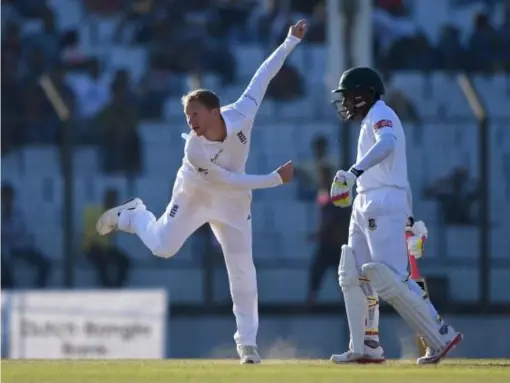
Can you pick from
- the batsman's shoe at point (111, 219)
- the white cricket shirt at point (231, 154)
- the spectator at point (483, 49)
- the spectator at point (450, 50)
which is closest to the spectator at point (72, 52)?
the spectator at point (450, 50)

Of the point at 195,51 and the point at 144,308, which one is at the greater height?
the point at 195,51

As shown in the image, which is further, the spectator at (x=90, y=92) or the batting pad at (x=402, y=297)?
the spectator at (x=90, y=92)

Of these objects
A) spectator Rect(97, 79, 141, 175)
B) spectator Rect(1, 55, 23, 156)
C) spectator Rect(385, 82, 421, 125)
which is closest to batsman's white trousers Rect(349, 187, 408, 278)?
spectator Rect(97, 79, 141, 175)

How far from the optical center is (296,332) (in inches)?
597

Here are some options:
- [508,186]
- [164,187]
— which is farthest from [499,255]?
[164,187]

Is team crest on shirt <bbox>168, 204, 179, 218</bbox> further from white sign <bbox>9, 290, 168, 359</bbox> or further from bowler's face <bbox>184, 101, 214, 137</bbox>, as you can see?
white sign <bbox>9, 290, 168, 359</bbox>

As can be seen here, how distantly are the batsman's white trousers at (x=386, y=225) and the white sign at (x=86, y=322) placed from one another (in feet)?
20.1

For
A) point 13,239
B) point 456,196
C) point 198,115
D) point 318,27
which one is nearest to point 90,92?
point 13,239

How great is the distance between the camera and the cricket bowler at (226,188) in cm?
902

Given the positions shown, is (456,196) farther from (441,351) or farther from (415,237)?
(441,351)

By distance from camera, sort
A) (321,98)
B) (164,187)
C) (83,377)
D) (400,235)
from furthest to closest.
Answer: (321,98) < (164,187) < (400,235) < (83,377)

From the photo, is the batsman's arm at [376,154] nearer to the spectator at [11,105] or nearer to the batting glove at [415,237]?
the batting glove at [415,237]

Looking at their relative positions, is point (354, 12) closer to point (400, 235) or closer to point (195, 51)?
point (195, 51)

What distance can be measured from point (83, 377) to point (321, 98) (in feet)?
33.2
